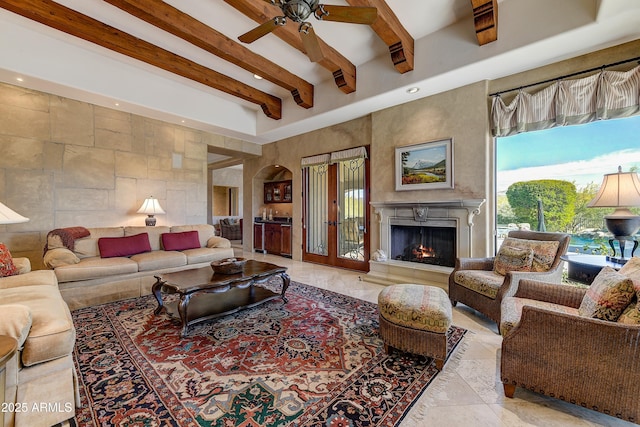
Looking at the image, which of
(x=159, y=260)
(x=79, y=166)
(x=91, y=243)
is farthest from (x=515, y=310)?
(x=79, y=166)

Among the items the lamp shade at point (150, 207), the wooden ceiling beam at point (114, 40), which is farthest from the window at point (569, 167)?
the lamp shade at point (150, 207)

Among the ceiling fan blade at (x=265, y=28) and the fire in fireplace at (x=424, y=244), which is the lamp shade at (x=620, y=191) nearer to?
the fire in fireplace at (x=424, y=244)

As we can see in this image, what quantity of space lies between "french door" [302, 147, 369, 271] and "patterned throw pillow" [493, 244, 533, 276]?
2.31 meters

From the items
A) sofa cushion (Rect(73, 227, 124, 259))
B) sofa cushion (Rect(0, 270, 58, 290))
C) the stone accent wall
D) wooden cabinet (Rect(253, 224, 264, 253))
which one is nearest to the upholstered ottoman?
sofa cushion (Rect(0, 270, 58, 290))

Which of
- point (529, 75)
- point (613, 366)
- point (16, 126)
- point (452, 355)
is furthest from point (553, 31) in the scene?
point (16, 126)

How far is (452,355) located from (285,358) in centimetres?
135

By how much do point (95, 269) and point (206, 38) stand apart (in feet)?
10.3

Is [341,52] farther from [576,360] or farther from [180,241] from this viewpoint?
[576,360]

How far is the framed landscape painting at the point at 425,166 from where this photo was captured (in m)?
3.78

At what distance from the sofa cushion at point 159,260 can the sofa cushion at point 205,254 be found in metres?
0.11

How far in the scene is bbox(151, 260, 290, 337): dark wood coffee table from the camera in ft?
7.91

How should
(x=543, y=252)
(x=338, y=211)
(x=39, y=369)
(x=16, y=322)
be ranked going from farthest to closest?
(x=338, y=211)
(x=543, y=252)
(x=39, y=369)
(x=16, y=322)

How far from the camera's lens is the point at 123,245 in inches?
151

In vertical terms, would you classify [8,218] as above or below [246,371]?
above
